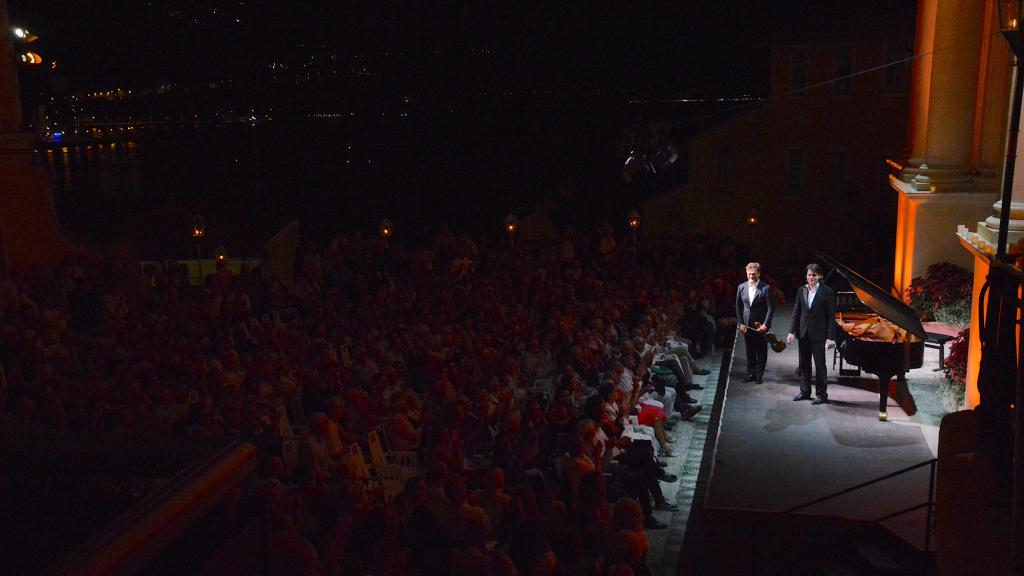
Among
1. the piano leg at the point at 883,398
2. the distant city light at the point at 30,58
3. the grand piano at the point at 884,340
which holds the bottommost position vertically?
the piano leg at the point at 883,398

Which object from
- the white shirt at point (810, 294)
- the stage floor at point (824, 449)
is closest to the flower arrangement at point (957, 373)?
the stage floor at point (824, 449)

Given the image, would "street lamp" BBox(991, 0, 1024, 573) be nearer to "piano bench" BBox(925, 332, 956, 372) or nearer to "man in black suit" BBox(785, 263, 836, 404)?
"man in black suit" BBox(785, 263, 836, 404)

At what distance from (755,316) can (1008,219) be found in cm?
553

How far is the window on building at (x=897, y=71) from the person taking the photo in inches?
985

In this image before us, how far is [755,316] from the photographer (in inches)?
478

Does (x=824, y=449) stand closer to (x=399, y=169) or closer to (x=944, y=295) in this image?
(x=944, y=295)

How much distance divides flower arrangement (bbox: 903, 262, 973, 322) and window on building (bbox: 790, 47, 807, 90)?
13064mm

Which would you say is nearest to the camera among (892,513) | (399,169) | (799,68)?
(892,513)

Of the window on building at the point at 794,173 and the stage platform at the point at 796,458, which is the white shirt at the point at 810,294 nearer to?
the stage platform at the point at 796,458

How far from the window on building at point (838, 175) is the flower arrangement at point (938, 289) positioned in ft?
A: 41.1

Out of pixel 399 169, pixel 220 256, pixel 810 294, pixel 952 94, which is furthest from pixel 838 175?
pixel 399 169

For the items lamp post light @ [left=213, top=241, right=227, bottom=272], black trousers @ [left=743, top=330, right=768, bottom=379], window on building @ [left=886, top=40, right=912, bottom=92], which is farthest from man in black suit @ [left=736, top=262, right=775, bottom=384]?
window on building @ [left=886, top=40, right=912, bottom=92]

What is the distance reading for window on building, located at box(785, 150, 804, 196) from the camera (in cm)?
2734

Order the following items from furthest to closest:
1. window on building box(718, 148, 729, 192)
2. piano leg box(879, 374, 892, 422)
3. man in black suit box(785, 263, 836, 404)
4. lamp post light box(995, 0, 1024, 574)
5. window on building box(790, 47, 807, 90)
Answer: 1. window on building box(718, 148, 729, 192)
2. window on building box(790, 47, 807, 90)
3. man in black suit box(785, 263, 836, 404)
4. piano leg box(879, 374, 892, 422)
5. lamp post light box(995, 0, 1024, 574)
